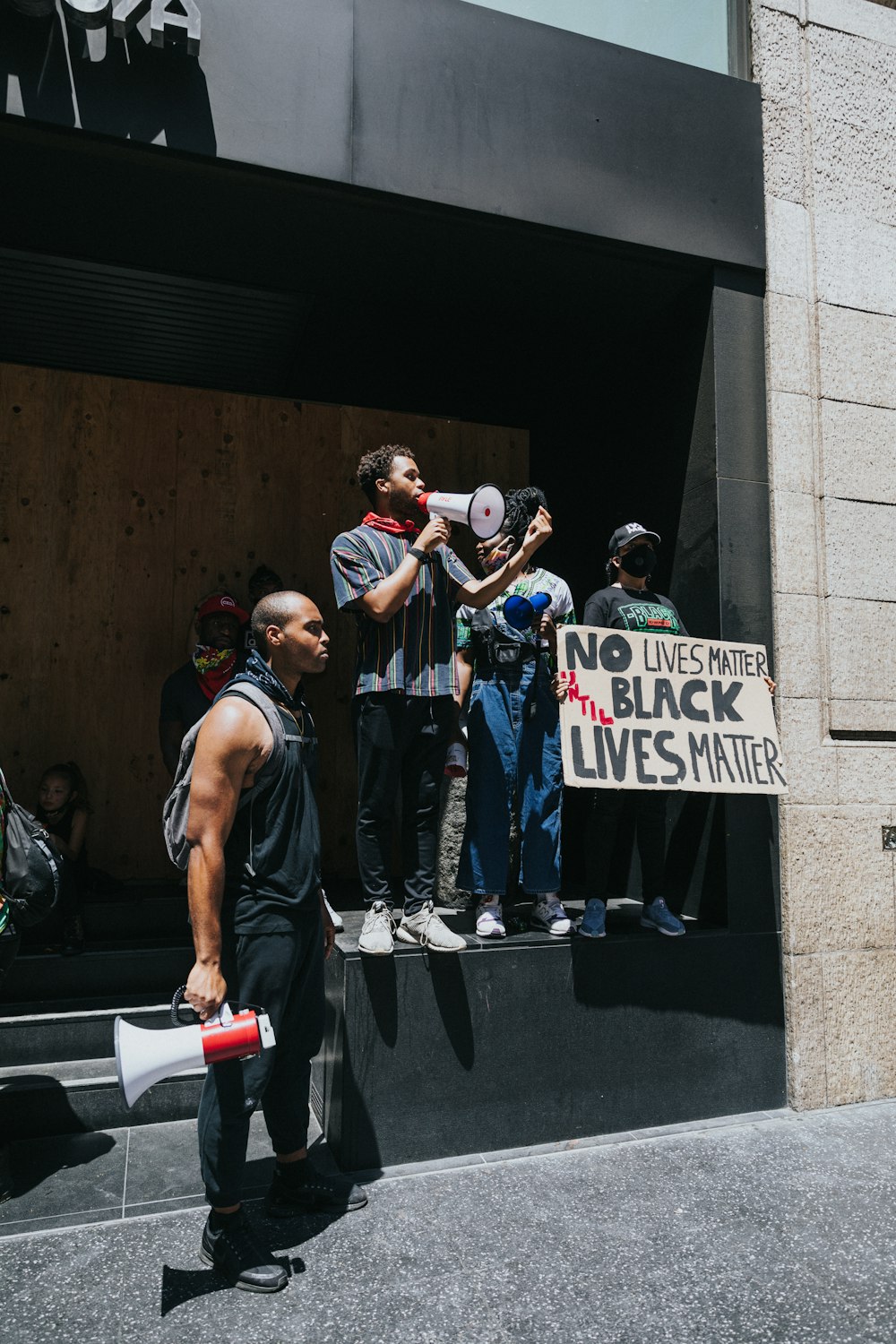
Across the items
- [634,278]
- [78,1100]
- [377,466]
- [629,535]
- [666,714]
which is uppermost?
[634,278]

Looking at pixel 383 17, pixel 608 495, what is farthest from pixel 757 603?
pixel 383 17

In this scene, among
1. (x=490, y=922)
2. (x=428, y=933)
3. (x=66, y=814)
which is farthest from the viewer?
(x=66, y=814)

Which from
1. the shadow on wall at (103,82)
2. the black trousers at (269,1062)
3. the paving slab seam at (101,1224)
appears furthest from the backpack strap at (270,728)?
the shadow on wall at (103,82)

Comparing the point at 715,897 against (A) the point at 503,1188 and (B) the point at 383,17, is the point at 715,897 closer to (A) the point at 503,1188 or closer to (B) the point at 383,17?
(A) the point at 503,1188

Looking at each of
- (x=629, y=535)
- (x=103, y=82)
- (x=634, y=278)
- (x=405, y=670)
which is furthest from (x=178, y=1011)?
(x=634, y=278)

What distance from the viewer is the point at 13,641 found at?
6695mm

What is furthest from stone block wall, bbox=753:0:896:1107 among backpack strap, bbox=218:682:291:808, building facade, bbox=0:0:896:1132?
backpack strap, bbox=218:682:291:808

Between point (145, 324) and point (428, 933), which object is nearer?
point (428, 933)

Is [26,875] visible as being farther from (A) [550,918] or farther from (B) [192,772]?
(A) [550,918]

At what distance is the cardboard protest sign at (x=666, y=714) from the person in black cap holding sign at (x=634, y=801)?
7.0 inches

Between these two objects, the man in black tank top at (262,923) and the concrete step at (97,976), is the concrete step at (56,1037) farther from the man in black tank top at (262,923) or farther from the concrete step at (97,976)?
the man in black tank top at (262,923)

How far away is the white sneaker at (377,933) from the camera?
13.9 ft

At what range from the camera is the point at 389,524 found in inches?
178

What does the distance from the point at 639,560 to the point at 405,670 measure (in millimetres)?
1713
